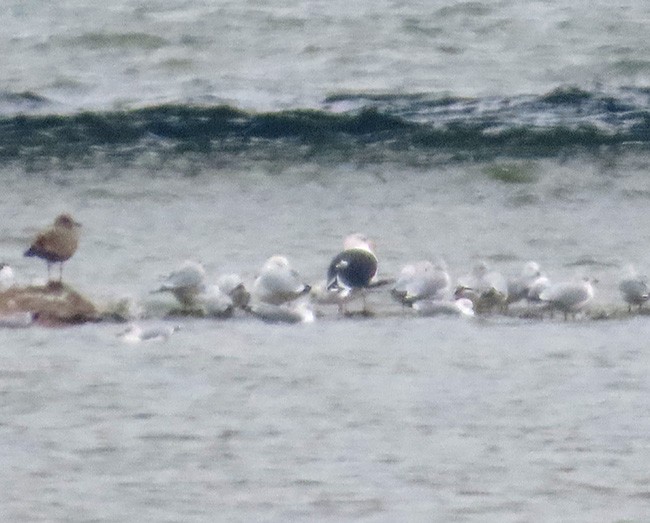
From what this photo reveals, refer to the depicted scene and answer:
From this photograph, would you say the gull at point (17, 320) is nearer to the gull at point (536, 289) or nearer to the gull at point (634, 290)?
the gull at point (536, 289)

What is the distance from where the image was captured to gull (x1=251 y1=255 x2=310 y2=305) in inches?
255

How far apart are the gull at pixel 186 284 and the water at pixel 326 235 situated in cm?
11

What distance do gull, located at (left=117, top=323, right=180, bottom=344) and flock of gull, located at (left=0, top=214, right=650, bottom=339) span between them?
49 cm

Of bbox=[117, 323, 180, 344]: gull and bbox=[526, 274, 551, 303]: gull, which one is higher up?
bbox=[526, 274, 551, 303]: gull

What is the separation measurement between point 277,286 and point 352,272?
0.25 metres

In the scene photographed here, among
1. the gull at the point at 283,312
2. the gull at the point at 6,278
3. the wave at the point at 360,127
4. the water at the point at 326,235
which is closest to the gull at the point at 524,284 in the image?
the water at the point at 326,235

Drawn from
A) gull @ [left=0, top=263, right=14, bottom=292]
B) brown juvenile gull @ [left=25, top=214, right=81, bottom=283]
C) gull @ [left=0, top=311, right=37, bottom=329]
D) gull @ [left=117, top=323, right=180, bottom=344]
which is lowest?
gull @ [left=117, top=323, right=180, bottom=344]

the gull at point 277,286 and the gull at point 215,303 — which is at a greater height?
the gull at point 277,286

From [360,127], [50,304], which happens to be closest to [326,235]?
[50,304]

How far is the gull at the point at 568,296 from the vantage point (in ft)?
20.5

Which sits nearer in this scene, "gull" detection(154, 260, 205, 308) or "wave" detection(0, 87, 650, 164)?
"gull" detection(154, 260, 205, 308)

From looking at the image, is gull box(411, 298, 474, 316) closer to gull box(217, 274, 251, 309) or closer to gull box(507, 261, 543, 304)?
gull box(507, 261, 543, 304)

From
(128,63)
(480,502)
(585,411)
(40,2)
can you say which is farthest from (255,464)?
(40,2)

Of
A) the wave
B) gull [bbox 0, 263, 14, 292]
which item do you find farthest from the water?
gull [bbox 0, 263, 14, 292]
